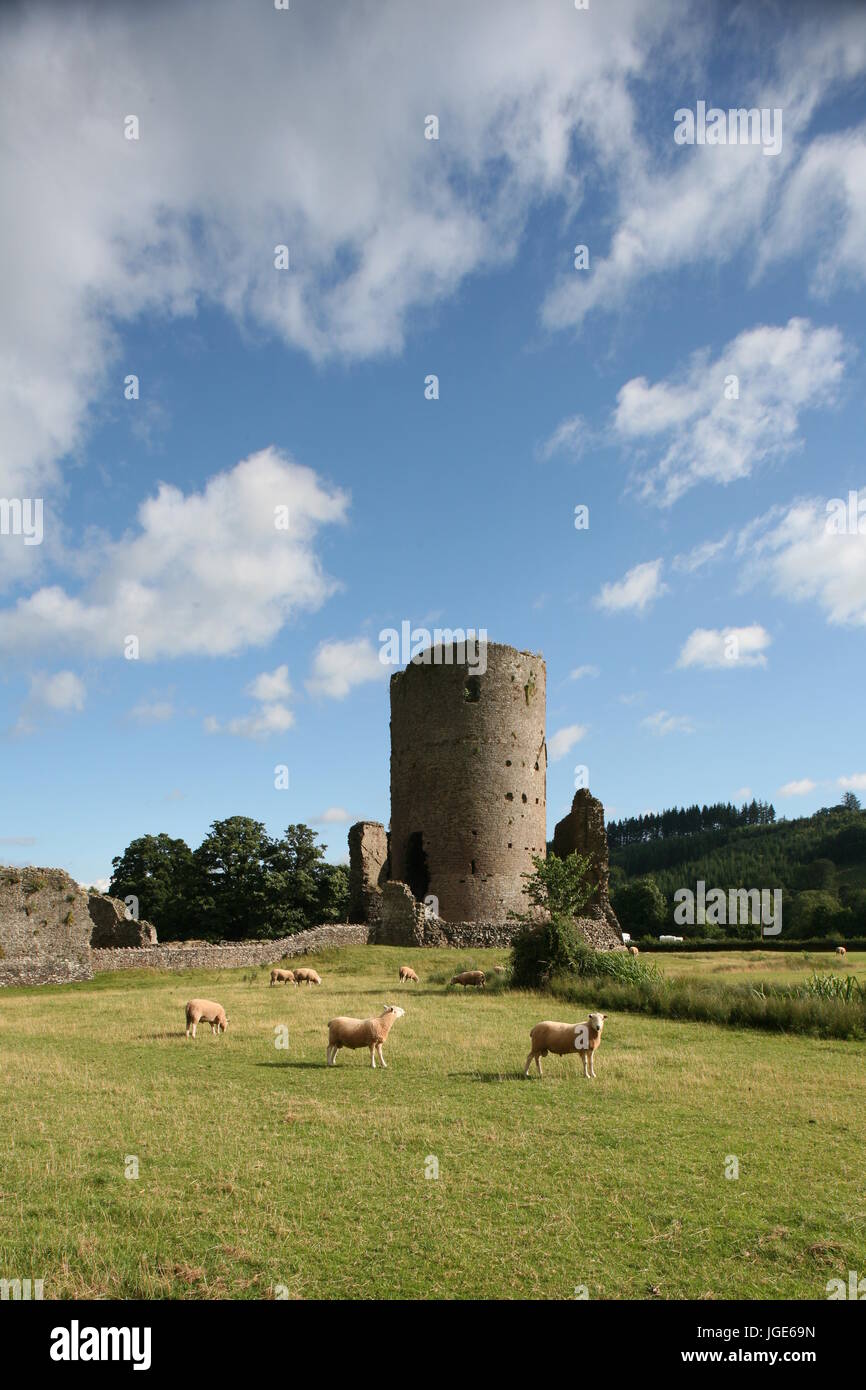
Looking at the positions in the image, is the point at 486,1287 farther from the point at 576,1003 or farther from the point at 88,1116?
the point at 576,1003

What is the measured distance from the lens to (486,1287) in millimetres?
5465

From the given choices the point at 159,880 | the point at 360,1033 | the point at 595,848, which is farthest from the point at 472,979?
the point at 159,880

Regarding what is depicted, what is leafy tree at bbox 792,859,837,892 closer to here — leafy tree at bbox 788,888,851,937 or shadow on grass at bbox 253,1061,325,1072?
leafy tree at bbox 788,888,851,937

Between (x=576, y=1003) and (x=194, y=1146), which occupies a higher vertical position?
(x=194, y=1146)

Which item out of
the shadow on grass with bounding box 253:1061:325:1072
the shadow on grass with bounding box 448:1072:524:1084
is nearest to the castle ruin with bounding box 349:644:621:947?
the shadow on grass with bounding box 253:1061:325:1072

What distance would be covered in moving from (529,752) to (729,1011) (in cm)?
2640

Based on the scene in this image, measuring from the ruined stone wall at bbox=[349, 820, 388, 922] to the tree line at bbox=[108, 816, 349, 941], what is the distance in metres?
5.81

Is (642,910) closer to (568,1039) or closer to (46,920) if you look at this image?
(46,920)

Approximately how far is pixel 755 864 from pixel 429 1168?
135743 millimetres

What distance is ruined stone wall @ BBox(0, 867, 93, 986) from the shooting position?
29891mm

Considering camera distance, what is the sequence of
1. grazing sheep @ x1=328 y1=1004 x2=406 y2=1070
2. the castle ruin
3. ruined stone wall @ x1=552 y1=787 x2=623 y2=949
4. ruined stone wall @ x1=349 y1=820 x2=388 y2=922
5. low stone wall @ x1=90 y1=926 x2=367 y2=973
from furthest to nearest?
ruined stone wall @ x1=349 y1=820 x2=388 y2=922 → the castle ruin → ruined stone wall @ x1=552 y1=787 x2=623 y2=949 → low stone wall @ x1=90 y1=926 x2=367 y2=973 → grazing sheep @ x1=328 y1=1004 x2=406 y2=1070

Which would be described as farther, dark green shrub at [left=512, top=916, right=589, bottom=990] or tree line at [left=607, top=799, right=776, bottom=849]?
tree line at [left=607, top=799, right=776, bottom=849]
